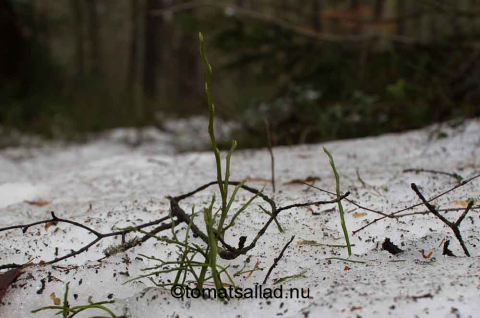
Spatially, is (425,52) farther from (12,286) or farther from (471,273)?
(12,286)

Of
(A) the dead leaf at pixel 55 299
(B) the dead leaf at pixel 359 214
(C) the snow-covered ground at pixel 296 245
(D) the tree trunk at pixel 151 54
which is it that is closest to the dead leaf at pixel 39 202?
(C) the snow-covered ground at pixel 296 245

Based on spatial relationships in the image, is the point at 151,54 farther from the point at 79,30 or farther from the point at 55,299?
the point at 55,299

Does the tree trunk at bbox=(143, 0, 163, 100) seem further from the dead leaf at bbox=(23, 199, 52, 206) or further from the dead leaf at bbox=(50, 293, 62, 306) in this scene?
the dead leaf at bbox=(50, 293, 62, 306)

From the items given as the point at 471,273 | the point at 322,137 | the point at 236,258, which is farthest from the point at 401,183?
the point at 322,137

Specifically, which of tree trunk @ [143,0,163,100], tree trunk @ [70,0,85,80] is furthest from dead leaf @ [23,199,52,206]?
tree trunk @ [70,0,85,80]

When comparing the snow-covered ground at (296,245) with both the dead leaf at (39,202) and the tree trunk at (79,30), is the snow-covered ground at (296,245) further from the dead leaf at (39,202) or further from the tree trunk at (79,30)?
the tree trunk at (79,30)

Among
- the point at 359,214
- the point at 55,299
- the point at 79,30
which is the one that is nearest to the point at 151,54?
the point at 79,30
